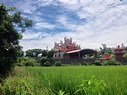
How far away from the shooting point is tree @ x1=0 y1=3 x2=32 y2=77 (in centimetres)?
623

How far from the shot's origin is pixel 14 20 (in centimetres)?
706

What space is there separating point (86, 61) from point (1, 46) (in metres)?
14.8

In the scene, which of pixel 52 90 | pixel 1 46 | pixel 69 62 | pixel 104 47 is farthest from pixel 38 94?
pixel 104 47

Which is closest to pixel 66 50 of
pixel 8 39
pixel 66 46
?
pixel 66 46

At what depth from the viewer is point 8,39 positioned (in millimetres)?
6605

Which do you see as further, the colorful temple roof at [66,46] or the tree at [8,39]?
the colorful temple roof at [66,46]

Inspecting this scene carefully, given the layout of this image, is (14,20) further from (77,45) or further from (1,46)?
(77,45)

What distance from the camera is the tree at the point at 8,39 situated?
6.23 metres

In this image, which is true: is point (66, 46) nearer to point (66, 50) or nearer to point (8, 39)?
point (66, 50)

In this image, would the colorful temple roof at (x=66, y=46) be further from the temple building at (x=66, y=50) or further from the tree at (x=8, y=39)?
the tree at (x=8, y=39)

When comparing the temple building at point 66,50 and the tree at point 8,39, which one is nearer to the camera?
the tree at point 8,39

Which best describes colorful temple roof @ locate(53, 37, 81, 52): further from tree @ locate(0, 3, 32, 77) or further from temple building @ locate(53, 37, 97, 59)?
tree @ locate(0, 3, 32, 77)

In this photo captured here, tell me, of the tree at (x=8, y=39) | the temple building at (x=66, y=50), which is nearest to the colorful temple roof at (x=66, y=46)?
the temple building at (x=66, y=50)

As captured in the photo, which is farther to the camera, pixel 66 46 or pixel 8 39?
pixel 66 46
